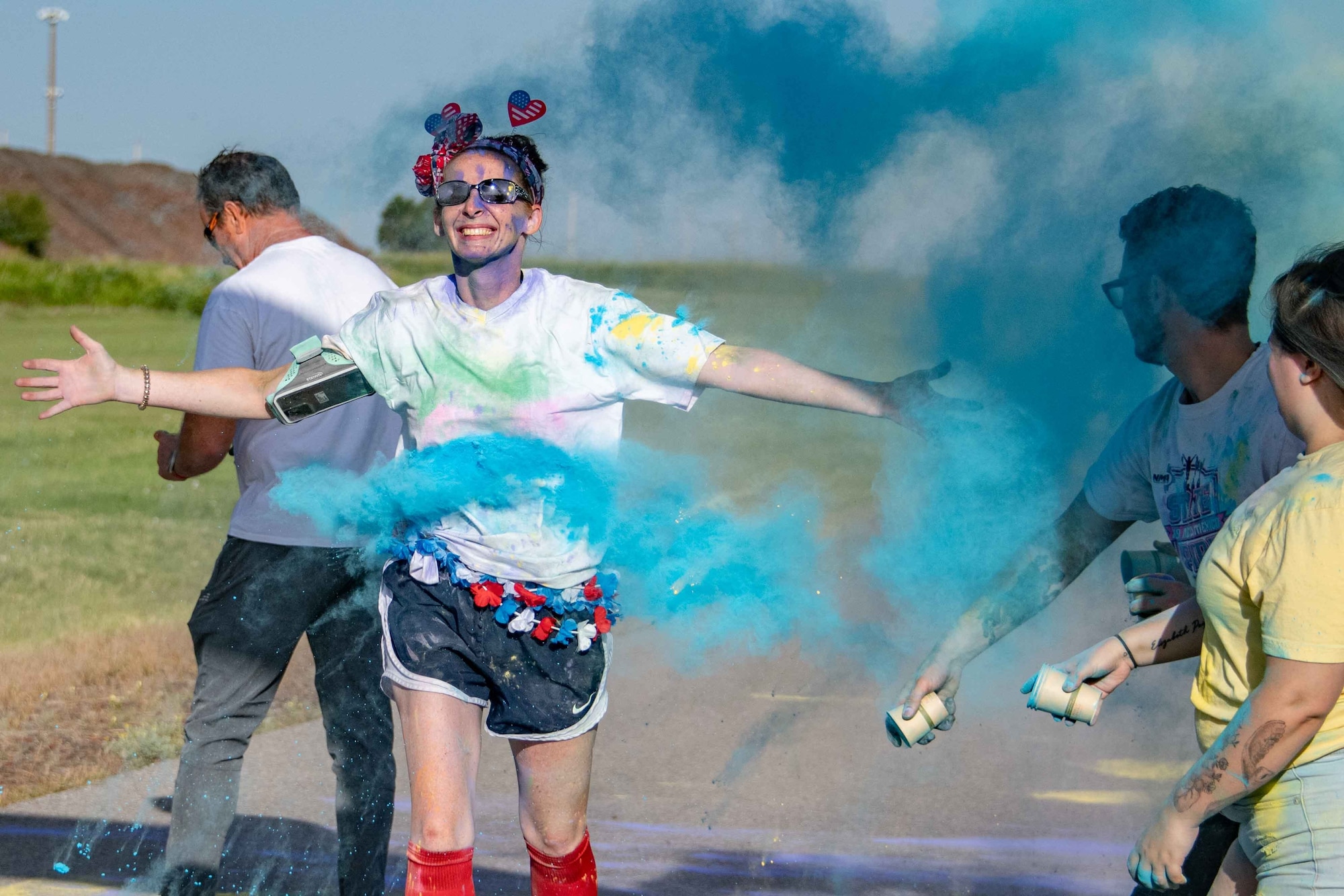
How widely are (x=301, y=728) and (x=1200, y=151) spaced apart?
137 inches

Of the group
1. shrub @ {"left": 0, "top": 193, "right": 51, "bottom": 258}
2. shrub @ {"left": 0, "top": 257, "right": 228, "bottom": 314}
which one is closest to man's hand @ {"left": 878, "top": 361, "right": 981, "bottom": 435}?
shrub @ {"left": 0, "top": 257, "right": 228, "bottom": 314}

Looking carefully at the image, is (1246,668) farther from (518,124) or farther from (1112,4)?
(518,124)

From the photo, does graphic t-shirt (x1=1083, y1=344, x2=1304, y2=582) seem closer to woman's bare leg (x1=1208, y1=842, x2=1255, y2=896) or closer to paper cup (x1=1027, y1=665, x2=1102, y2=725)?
paper cup (x1=1027, y1=665, x2=1102, y2=725)

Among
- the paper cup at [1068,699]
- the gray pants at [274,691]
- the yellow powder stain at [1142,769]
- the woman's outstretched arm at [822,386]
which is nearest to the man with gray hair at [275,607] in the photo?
the gray pants at [274,691]

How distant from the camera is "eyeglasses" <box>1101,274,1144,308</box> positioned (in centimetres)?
277

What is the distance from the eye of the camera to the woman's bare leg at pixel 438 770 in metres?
2.64

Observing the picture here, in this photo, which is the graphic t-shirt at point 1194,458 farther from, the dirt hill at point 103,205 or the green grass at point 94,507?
the dirt hill at point 103,205

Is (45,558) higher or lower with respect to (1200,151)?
lower

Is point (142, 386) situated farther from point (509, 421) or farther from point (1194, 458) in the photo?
point (1194, 458)

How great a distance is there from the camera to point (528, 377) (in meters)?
2.72

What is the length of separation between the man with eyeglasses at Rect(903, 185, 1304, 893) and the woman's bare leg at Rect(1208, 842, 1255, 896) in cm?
32

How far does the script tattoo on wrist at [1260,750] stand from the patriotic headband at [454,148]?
1690mm

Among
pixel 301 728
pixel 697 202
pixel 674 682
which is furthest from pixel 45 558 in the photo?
pixel 697 202

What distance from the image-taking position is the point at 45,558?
290 inches
